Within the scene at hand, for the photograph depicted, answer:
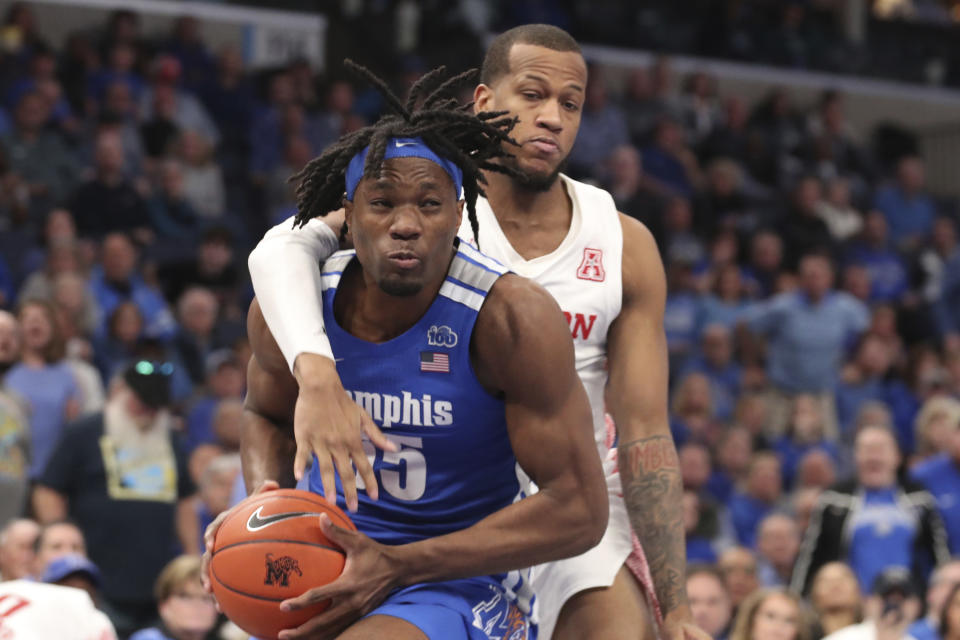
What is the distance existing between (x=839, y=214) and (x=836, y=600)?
23.6 feet

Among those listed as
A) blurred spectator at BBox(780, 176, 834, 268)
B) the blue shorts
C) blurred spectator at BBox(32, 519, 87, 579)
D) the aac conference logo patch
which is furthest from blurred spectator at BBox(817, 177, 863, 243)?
the aac conference logo patch

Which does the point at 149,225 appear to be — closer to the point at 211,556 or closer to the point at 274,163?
the point at 274,163

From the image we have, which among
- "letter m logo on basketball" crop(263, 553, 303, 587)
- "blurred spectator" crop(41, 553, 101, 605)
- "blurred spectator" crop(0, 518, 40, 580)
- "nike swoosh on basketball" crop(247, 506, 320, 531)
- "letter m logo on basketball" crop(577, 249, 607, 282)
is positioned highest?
"letter m logo on basketball" crop(577, 249, 607, 282)

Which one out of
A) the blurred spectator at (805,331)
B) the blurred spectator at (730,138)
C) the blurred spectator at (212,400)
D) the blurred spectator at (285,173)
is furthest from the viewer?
the blurred spectator at (730,138)

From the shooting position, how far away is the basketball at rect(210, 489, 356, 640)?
3.13m

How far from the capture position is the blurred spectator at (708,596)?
7.12 m

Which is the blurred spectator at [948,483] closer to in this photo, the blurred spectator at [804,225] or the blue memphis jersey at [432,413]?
the blurred spectator at [804,225]

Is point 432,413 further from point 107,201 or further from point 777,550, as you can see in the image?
point 107,201

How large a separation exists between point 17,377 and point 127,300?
1518 millimetres

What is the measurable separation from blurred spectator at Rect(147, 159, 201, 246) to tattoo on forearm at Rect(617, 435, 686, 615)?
647cm

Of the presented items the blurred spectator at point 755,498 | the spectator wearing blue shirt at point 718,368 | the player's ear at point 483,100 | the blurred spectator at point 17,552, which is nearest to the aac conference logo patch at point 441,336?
the player's ear at point 483,100

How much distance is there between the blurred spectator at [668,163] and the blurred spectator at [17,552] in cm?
802

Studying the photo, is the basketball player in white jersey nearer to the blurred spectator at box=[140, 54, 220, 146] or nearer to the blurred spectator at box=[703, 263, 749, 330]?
the blurred spectator at box=[140, 54, 220, 146]

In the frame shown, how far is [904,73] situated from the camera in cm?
1733
